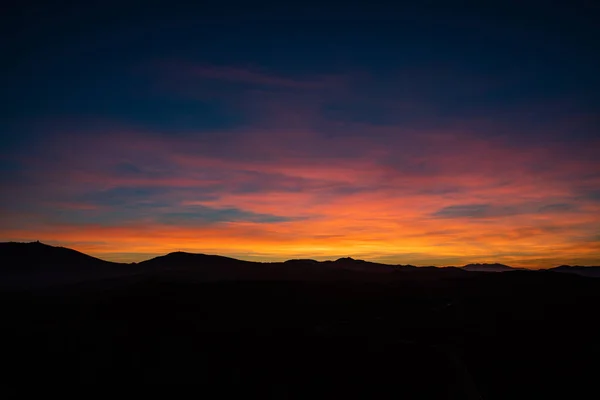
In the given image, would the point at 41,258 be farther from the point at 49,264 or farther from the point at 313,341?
the point at 313,341

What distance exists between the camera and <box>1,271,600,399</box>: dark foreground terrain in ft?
103

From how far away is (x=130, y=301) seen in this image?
157 ft

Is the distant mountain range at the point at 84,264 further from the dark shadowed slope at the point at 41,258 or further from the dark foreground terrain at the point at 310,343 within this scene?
the dark foreground terrain at the point at 310,343

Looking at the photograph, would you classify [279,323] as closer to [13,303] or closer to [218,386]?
[218,386]

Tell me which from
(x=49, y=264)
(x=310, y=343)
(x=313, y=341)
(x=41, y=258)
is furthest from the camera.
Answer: (x=41, y=258)

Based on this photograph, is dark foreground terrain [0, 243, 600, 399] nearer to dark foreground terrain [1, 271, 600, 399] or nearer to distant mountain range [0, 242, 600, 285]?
dark foreground terrain [1, 271, 600, 399]

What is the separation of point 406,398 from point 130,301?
31604 millimetres

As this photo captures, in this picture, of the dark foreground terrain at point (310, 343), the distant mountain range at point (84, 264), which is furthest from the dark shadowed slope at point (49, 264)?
the dark foreground terrain at point (310, 343)

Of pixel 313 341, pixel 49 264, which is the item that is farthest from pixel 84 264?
pixel 313 341

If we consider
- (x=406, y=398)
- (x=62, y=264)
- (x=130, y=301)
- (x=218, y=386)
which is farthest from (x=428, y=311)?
(x=62, y=264)

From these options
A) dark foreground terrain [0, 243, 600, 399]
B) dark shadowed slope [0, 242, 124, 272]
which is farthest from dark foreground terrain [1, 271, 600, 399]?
dark shadowed slope [0, 242, 124, 272]

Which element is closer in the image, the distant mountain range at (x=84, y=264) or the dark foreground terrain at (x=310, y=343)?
the dark foreground terrain at (x=310, y=343)

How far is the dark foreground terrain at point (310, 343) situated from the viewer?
31.5 m

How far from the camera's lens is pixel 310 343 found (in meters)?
37.2
